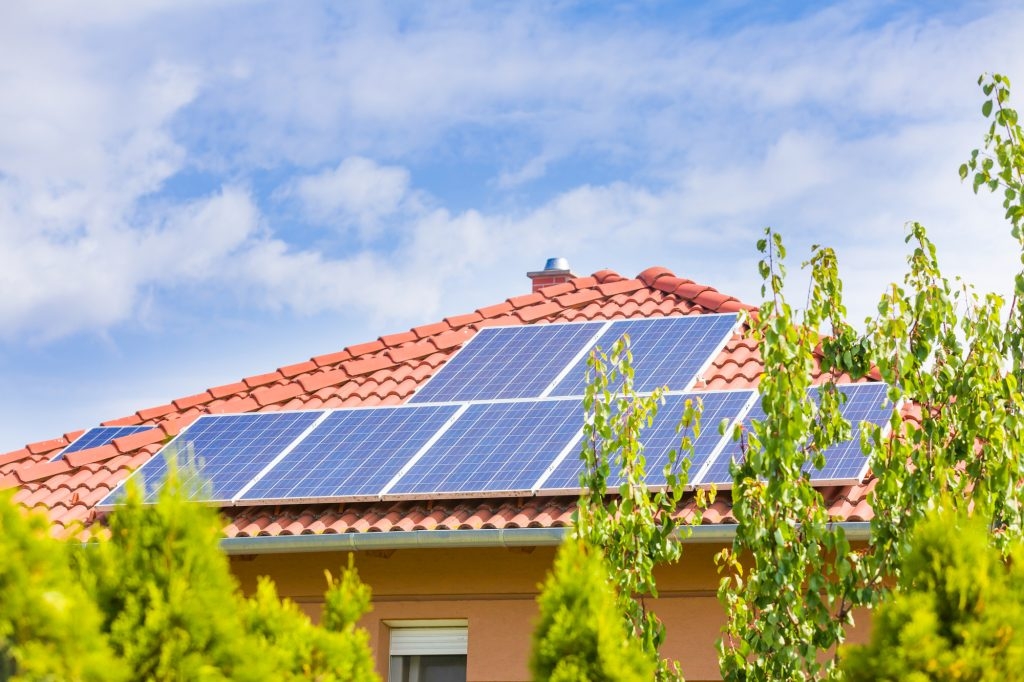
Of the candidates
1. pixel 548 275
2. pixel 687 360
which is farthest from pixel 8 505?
pixel 548 275

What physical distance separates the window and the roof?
0.97 meters

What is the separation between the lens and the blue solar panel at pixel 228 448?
11.1m

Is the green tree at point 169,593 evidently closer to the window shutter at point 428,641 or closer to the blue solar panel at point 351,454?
the blue solar panel at point 351,454

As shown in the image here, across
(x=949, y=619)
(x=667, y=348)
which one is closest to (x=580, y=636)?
(x=949, y=619)

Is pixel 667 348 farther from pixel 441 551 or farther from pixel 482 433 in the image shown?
pixel 441 551

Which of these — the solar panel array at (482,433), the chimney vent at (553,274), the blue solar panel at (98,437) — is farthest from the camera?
the chimney vent at (553,274)

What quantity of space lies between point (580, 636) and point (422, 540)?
4.71 metres

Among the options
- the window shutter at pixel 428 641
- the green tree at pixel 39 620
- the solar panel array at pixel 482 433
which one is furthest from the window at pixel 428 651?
the green tree at pixel 39 620

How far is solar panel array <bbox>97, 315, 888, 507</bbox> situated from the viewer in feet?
33.2

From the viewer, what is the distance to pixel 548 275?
54.5 feet

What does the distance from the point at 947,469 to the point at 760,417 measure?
3.42m

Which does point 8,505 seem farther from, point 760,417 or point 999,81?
point 760,417

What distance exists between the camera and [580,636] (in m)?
5.30

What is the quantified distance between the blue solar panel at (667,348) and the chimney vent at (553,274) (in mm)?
3084
